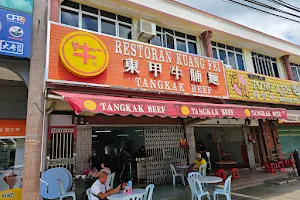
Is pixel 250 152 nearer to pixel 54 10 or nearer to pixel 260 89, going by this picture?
pixel 260 89

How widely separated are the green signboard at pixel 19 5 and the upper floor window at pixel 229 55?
29.9 feet

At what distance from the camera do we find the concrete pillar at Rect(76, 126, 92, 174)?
24.3 ft

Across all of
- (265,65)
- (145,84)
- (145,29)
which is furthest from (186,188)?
(265,65)

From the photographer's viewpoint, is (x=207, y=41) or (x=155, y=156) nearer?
(x=155, y=156)

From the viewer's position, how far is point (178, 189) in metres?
8.08

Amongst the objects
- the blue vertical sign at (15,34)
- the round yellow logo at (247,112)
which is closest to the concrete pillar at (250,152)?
the round yellow logo at (247,112)

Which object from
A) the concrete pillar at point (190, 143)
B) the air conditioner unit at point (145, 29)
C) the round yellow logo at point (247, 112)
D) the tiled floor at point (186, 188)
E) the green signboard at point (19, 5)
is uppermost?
the air conditioner unit at point (145, 29)

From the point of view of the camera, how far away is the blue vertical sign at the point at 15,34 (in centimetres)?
567

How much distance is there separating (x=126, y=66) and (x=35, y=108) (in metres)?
3.27

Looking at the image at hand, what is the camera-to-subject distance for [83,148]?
7629mm

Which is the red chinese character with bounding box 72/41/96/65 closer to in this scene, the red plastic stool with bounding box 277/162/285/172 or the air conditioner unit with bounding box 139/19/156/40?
the air conditioner unit with bounding box 139/19/156/40

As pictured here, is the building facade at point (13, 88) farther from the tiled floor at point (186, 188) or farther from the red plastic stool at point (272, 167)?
the red plastic stool at point (272, 167)

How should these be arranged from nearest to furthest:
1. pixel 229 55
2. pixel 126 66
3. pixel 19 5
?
pixel 19 5 → pixel 126 66 → pixel 229 55

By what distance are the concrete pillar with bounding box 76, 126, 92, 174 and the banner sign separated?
221 cm
